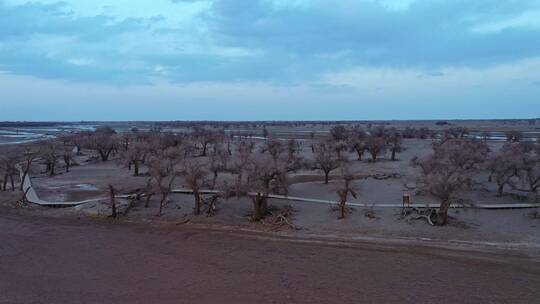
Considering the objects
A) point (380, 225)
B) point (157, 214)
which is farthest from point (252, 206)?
point (380, 225)

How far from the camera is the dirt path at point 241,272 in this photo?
1487 centimetres

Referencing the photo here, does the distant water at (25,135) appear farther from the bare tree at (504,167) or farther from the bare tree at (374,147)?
the bare tree at (504,167)

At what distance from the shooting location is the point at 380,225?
22922 millimetres

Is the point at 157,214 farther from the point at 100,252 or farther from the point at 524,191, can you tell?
the point at 524,191

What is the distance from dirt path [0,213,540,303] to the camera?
585 inches

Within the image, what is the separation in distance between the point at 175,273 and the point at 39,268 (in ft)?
16.3

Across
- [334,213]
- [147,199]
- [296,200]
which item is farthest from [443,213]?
[147,199]

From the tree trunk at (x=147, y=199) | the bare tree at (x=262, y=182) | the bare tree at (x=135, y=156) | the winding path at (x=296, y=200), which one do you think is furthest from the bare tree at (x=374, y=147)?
the tree trunk at (x=147, y=199)

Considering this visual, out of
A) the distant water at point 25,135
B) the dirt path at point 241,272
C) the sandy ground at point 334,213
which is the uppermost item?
the distant water at point 25,135

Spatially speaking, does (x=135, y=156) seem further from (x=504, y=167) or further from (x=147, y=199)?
(x=504, y=167)

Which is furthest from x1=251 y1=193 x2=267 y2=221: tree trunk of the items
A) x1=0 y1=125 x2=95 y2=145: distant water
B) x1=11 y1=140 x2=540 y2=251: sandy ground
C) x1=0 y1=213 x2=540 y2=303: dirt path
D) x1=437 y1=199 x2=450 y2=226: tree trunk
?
x1=0 y1=125 x2=95 y2=145: distant water

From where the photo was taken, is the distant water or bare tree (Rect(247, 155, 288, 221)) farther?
the distant water

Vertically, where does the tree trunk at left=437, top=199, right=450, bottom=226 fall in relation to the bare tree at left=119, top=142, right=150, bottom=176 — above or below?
below

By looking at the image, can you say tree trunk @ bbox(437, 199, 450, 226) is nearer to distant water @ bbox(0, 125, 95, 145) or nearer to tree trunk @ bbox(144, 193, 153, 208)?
tree trunk @ bbox(144, 193, 153, 208)
